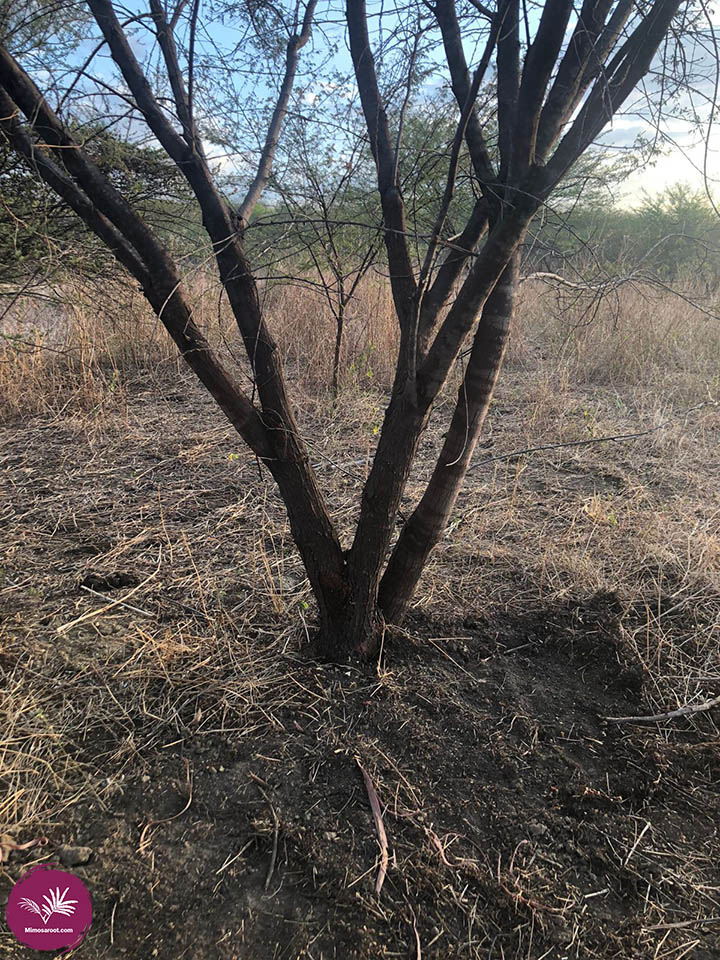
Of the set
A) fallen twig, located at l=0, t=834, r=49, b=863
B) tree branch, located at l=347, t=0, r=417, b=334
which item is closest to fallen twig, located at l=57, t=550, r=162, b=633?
fallen twig, located at l=0, t=834, r=49, b=863

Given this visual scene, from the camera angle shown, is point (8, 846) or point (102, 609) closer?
point (8, 846)

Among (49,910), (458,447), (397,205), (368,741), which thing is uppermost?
(397,205)

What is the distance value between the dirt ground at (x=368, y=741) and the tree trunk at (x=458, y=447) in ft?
0.80

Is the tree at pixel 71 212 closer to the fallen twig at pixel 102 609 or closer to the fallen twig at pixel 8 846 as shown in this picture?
the fallen twig at pixel 102 609

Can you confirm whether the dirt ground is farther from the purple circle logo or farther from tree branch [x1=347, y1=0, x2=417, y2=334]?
tree branch [x1=347, y1=0, x2=417, y2=334]

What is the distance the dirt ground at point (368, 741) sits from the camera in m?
1.08

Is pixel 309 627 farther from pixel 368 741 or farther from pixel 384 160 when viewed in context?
pixel 384 160

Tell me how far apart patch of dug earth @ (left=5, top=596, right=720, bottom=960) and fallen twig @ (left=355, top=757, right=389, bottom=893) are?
0.06 ft

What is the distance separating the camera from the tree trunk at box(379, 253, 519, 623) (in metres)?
1.38

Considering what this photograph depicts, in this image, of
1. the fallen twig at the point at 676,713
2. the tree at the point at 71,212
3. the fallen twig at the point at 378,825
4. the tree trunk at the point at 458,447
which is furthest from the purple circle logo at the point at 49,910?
the tree at the point at 71,212

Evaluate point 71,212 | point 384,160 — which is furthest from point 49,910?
point 71,212

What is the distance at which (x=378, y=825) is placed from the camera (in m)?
1.20

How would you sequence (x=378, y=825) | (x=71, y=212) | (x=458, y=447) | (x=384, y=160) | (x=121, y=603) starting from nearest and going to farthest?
(x=378, y=825) → (x=384, y=160) → (x=458, y=447) → (x=121, y=603) → (x=71, y=212)

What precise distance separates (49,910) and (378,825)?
0.64m
